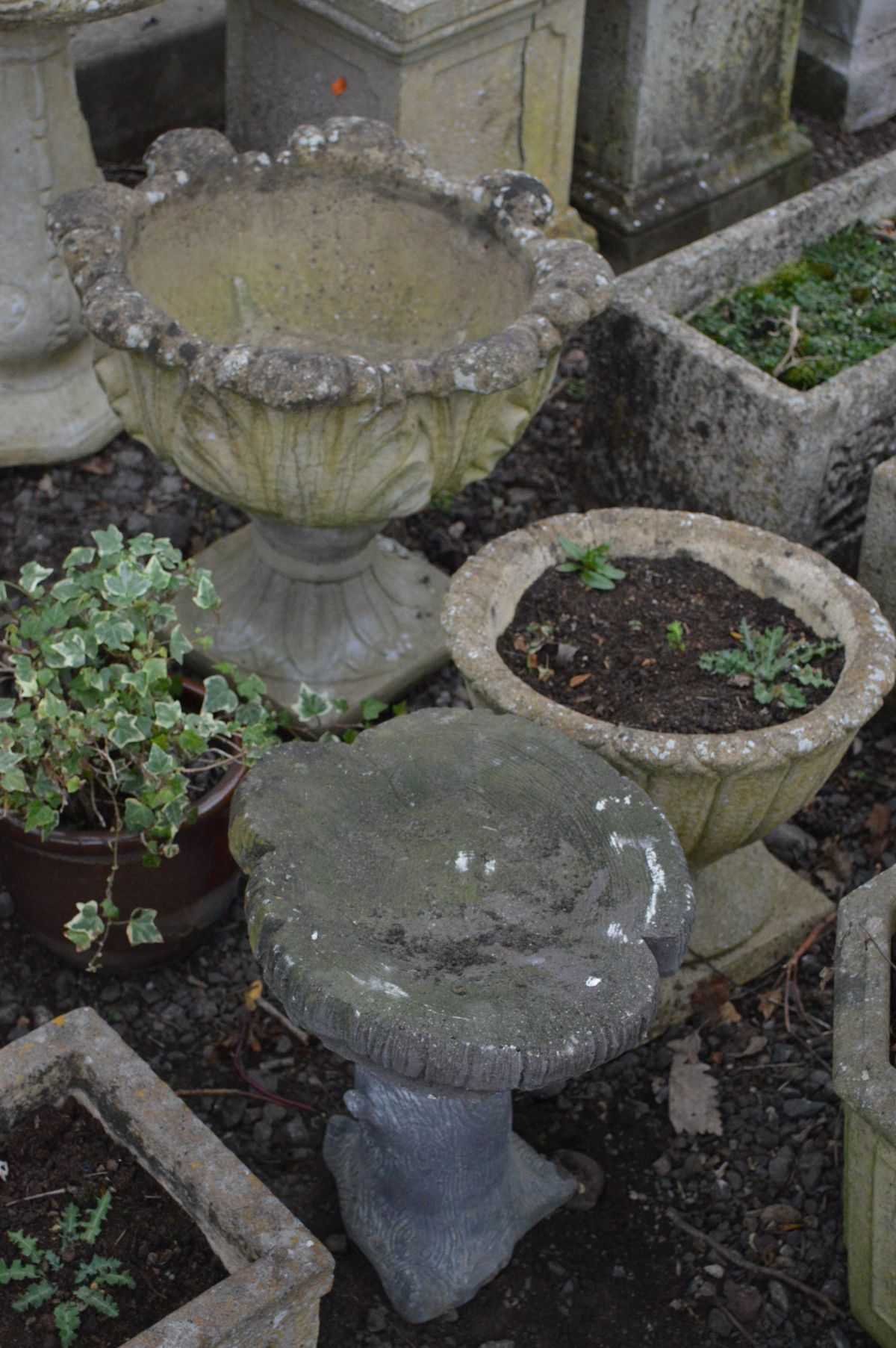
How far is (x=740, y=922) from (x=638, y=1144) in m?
0.51

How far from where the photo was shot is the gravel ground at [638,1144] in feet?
8.79

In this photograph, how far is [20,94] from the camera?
3729 mm

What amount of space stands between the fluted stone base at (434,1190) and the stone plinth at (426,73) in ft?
8.95

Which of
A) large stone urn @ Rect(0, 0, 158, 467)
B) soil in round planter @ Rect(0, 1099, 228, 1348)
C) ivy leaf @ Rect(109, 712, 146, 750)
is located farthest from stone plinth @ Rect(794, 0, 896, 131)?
soil in round planter @ Rect(0, 1099, 228, 1348)

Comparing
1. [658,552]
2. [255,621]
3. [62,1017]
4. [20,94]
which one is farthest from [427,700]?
[20,94]

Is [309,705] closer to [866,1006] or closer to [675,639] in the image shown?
[675,639]

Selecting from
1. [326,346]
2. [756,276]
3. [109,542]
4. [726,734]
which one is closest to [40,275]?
[326,346]

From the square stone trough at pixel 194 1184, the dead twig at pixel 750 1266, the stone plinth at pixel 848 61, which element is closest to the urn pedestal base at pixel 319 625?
the square stone trough at pixel 194 1184

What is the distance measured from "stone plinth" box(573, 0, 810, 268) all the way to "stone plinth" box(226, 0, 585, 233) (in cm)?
29

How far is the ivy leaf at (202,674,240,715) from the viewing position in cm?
288

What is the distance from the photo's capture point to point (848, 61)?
5.88m

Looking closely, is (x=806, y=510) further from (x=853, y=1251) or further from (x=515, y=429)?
(x=853, y=1251)

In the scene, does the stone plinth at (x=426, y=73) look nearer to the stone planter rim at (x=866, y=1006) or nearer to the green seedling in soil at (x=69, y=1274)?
the stone planter rim at (x=866, y=1006)

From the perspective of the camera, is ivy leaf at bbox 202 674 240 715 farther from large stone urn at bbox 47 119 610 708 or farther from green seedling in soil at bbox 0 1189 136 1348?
green seedling in soil at bbox 0 1189 136 1348
